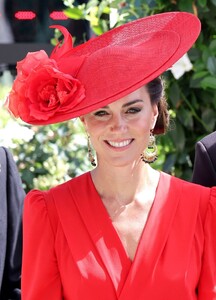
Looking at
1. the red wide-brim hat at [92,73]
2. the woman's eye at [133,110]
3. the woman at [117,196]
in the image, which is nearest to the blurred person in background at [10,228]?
the woman at [117,196]

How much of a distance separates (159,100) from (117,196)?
1.03 ft

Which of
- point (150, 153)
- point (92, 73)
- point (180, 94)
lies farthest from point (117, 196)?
point (180, 94)

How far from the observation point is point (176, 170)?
4219 mm

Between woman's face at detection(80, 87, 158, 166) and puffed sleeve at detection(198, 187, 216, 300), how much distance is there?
28 centimetres

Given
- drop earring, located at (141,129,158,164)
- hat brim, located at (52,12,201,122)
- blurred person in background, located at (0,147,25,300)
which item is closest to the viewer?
hat brim, located at (52,12,201,122)

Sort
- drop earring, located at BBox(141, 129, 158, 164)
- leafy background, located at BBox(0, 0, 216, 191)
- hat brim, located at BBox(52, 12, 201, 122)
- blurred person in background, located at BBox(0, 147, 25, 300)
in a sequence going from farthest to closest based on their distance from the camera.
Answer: leafy background, located at BBox(0, 0, 216, 191)
blurred person in background, located at BBox(0, 147, 25, 300)
drop earring, located at BBox(141, 129, 158, 164)
hat brim, located at BBox(52, 12, 201, 122)

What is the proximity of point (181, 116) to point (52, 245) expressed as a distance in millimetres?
1539

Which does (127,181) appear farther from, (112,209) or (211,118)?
(211,118)

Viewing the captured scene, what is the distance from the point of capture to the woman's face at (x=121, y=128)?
275cm

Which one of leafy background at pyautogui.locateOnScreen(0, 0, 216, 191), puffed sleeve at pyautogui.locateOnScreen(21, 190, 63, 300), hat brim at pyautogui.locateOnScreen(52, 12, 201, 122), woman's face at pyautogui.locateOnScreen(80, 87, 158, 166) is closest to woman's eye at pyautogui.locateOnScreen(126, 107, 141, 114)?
woman's face at pyautogui.locateOnScreen(80, 87, 158, 166)

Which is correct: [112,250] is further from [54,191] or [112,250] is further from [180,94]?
[180,94]

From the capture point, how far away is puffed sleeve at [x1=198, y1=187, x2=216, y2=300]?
2744 millimetres

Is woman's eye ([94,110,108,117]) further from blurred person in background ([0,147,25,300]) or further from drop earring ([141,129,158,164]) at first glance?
blurred person in background ([0,147,25,300])

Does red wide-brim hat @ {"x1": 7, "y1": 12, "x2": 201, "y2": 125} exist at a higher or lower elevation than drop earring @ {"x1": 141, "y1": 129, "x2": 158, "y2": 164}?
higher
